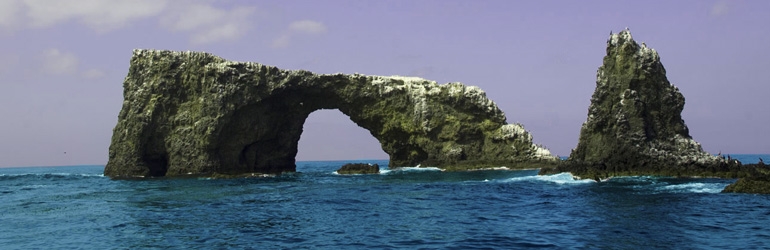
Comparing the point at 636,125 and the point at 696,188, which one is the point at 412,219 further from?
the point at 636,125

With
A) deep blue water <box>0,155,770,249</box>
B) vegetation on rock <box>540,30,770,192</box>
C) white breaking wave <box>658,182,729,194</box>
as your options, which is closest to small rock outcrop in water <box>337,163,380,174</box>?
vegetation on rock <box>540,30,770,192</box>

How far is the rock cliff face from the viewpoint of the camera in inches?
1957

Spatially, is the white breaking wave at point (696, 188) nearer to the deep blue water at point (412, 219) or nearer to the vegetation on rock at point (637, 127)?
the deep blue water at point (412, 219)

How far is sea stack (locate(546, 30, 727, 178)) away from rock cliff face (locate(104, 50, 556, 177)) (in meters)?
18.3

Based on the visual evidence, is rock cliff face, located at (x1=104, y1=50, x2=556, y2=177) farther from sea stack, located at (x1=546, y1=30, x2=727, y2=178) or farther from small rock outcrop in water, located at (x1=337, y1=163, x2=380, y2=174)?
sea stack, located at (x1=546, y1=30, x2=727, y2=178)

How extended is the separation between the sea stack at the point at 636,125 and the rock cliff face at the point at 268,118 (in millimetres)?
18293

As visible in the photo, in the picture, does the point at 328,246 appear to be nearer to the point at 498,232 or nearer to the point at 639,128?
the point at 498,232

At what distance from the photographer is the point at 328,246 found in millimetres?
15125

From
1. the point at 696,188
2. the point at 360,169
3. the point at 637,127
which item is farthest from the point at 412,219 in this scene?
the point at 360,169

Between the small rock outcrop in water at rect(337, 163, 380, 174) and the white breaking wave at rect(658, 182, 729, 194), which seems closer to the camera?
the white breaking wave at rect(658, 182, 729, 194)

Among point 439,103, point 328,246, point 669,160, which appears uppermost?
point 439,103

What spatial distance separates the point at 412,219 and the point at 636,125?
69.3 ft

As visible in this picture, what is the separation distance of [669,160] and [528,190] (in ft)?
36.9

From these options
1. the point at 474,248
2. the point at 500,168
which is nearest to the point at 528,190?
the point at 474,248
